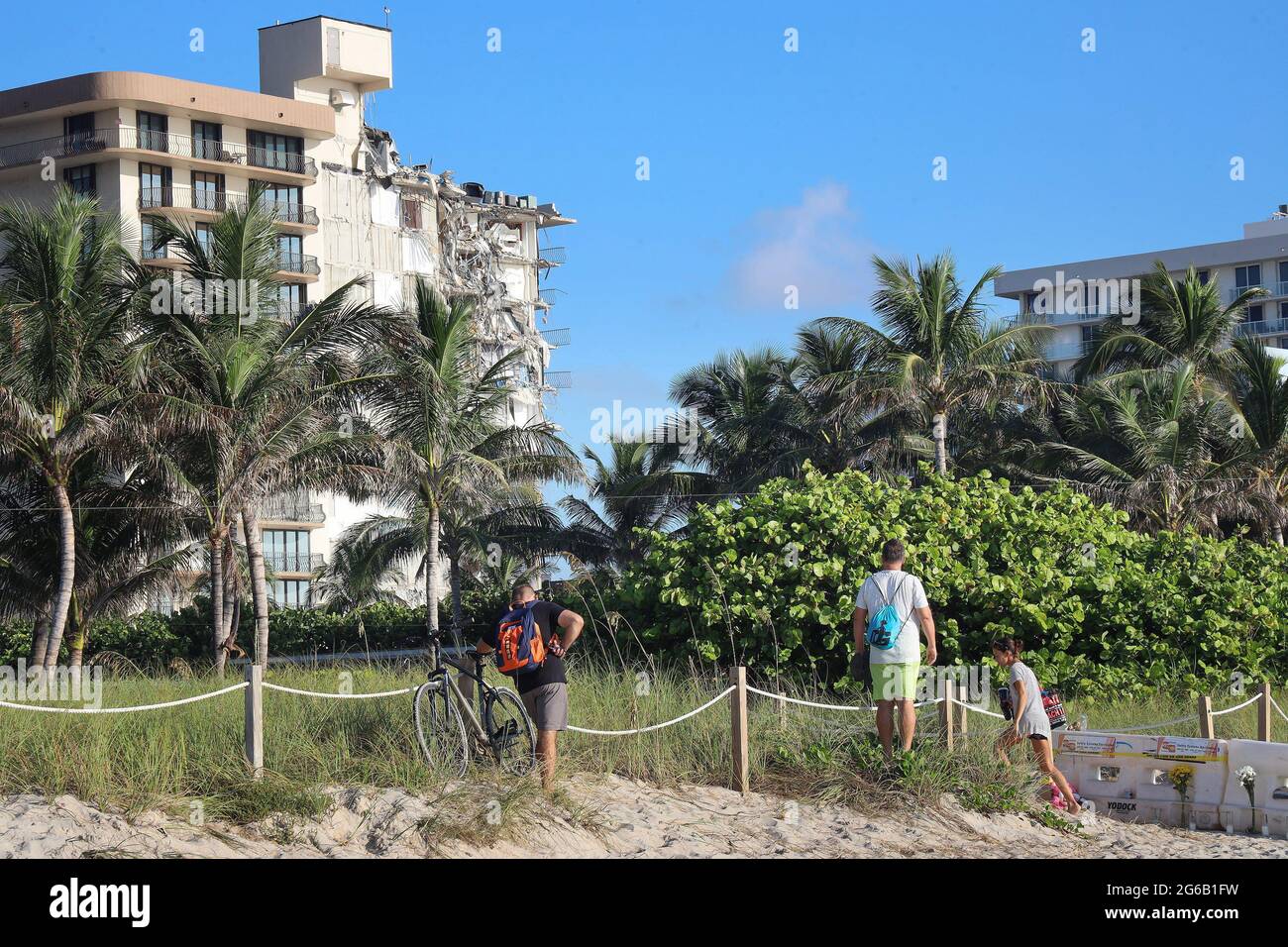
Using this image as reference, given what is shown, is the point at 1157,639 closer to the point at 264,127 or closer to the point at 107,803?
the point at 107,803

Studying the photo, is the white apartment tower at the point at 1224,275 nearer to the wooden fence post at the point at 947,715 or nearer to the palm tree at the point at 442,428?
the palm tree at the point at 442,428

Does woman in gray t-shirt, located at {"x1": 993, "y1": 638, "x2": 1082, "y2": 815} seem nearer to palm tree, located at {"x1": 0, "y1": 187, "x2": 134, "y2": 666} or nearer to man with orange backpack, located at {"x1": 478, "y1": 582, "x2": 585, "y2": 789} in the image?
man with orange backpack, located at {"x1": 478, "y1": 582, "x2": 585, "y2": 789}

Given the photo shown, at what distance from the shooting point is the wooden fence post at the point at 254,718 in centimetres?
A: 934

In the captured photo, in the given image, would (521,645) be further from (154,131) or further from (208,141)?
(208,141)

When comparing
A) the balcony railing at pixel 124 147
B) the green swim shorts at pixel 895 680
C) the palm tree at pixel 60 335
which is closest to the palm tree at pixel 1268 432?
the palm tree at pixel 60 335

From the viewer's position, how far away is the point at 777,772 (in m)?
11.4

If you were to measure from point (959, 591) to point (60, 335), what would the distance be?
636 inches

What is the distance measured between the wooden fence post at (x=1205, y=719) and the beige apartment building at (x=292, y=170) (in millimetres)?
41073

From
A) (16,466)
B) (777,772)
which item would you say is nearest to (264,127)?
(16,466)

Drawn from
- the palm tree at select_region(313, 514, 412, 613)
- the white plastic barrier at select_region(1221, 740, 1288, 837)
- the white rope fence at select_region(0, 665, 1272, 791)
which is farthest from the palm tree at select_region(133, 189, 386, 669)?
the white plastic barrier at select_region(1221, 740, 1288, 837)

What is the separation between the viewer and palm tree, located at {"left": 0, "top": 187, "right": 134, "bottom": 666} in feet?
81.1

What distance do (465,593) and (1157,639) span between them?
30.3 meters

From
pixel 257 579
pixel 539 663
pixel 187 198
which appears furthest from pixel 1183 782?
pixel 187 198

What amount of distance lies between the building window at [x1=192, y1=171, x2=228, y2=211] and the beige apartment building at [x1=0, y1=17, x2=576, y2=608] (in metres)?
0.06
